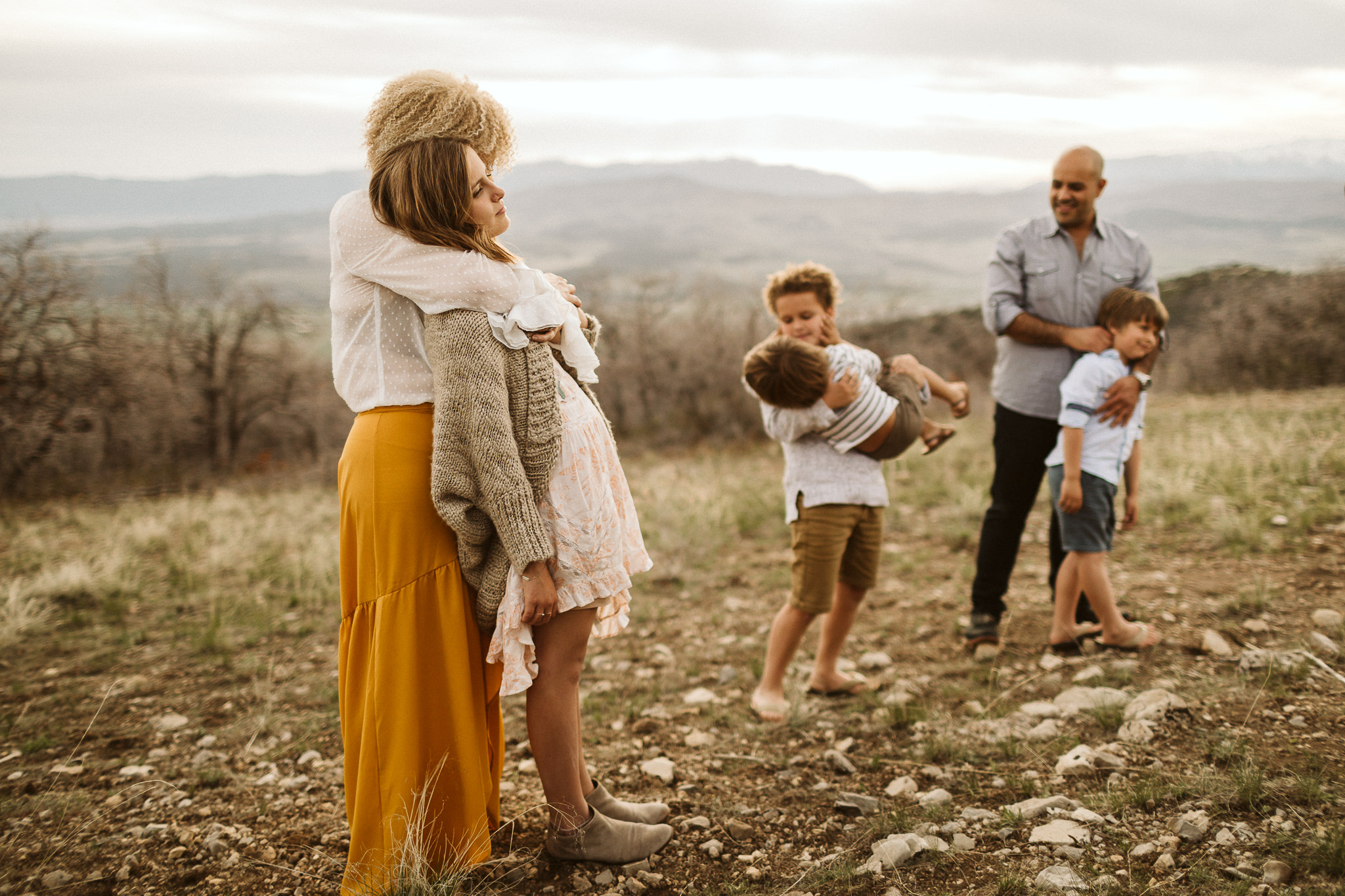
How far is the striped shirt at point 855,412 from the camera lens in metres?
3.48

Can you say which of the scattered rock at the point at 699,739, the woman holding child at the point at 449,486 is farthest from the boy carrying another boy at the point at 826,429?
the woman holding child at the point at 449,486

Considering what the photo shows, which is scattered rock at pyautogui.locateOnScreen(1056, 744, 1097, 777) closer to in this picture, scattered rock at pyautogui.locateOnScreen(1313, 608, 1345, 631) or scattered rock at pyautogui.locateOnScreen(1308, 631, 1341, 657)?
scattered rock at pyautogui.locateOnScreen(1308, 631, 1341, 657)

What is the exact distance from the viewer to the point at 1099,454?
3.88 metres

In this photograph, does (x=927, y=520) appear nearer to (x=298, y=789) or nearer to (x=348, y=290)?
(x=298, y=789)

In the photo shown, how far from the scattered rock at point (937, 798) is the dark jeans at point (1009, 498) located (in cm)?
169

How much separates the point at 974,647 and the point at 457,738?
9.85ft

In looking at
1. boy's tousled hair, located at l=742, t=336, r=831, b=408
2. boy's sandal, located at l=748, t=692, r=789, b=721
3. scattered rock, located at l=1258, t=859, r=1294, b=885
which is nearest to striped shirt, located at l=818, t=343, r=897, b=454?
boy's tousled hair, located at l=742, t=336, r=831, b=408

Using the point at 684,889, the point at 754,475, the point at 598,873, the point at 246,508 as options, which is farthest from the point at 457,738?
the point at 246,508

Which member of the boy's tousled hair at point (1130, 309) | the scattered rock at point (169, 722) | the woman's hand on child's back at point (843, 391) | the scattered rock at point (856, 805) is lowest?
the scattered rock at point (169, 722)

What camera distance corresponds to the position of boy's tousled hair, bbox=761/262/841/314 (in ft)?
11.7

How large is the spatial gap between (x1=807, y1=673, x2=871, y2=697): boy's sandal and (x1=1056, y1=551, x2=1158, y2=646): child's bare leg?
1.16 meters

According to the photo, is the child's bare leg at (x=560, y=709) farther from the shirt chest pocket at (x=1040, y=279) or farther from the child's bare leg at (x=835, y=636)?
the shirt chest pocket at (x=1040, y=279)

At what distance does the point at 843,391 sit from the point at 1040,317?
1.50 metres

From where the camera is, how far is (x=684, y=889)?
2555 millimetres
